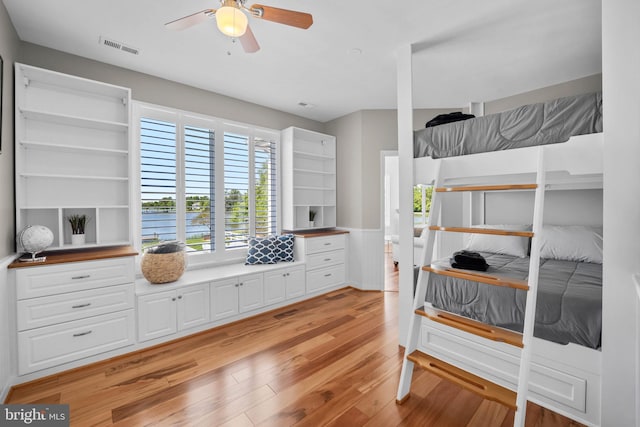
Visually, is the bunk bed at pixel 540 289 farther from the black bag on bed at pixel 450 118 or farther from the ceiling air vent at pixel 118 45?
the ceiling air vent at pixel 118 45

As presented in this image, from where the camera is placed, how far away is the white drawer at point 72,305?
6.64ft

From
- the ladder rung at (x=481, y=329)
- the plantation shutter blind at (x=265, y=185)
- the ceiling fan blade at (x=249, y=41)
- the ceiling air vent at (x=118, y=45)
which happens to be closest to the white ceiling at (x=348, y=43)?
the ceiling air vent at (x=118, y=45)

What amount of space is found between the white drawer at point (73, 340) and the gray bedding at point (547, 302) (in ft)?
8.69

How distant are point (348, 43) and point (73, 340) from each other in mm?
3413

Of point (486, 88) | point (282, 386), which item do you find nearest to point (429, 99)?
point (486, 88)

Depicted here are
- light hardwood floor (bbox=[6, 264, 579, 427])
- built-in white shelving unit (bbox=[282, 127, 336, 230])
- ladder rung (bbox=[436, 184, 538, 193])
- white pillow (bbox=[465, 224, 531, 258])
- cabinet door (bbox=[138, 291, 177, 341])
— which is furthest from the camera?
built-in white shelving unit (bbox=[282, 127, 336, 230])

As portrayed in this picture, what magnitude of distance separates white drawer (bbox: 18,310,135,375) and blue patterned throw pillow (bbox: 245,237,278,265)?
1470 millimetres

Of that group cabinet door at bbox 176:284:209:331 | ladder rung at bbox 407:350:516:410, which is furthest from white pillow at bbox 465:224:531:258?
cabinet door at bbox 176:284:209:331

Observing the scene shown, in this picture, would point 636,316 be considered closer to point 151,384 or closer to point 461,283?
point 461,283

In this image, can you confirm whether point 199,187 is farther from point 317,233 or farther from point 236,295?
point 317,233

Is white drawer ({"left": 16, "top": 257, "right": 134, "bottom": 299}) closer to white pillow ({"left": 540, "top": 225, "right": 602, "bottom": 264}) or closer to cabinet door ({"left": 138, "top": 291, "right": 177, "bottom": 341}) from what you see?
cabinet door ({"left": 138, "top": 291, "right": 177, "bottom": 341})

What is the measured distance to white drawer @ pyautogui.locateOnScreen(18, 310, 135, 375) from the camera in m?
2.02

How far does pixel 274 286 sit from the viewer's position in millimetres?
3443

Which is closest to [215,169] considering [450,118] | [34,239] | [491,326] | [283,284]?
[283,284]
